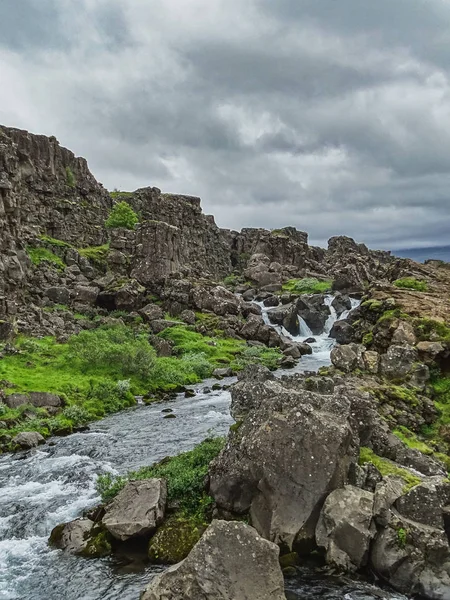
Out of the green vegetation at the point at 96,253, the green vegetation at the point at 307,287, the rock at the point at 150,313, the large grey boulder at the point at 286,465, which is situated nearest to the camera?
the large grey boulder at the point at 286,465

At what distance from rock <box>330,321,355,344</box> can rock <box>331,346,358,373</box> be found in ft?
144

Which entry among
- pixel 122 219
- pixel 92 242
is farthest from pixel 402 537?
pixel 122 219

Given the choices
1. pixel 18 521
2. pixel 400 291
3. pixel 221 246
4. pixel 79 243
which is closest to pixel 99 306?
pixel 79 243

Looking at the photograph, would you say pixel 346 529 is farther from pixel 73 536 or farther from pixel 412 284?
pixel 412 284

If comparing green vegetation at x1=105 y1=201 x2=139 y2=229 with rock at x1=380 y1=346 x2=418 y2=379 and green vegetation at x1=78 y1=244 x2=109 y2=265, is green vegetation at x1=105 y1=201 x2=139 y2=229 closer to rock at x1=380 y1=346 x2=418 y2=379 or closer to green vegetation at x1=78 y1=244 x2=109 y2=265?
green vegetation at x1=78 y1=244 x2=109 y2=265

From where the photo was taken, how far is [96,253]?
110 meters

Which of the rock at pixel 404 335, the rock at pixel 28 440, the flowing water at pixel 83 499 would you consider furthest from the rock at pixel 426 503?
the rock at pixel 28 440

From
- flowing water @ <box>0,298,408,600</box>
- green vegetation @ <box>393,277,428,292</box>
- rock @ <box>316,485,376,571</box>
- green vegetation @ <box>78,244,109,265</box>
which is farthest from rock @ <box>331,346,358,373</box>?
green vegetation @ <box>78,244,109,265</box>

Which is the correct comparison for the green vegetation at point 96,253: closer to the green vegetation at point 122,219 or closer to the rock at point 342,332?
the green vegetation at point 122,219

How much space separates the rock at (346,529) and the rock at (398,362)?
1594 centimetres

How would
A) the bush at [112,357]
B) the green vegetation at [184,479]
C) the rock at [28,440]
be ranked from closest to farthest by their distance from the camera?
the green vegetation at [184,479]
the rock at [28,440]
the bush at [112,357]

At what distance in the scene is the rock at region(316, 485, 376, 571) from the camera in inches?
612

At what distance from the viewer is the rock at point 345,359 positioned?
33.0 m

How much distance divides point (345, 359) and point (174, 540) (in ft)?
64.6
